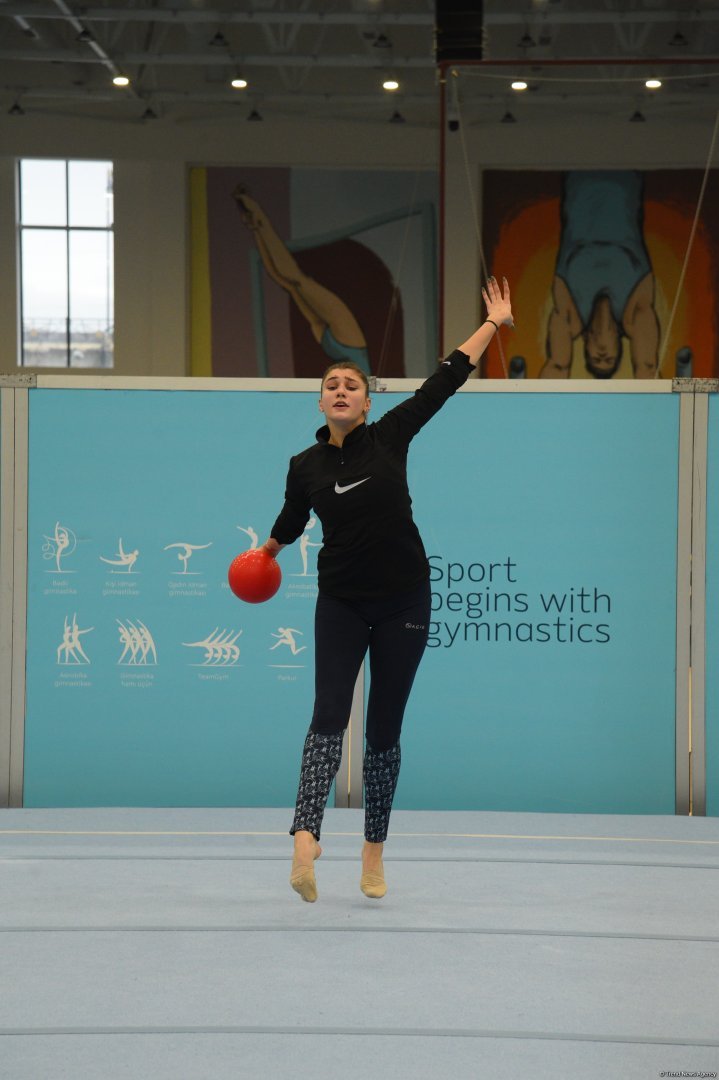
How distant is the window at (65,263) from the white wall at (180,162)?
0.86 ft

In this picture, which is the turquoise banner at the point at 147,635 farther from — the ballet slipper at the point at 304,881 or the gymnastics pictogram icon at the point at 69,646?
the ballet slipper at the point at 304,881

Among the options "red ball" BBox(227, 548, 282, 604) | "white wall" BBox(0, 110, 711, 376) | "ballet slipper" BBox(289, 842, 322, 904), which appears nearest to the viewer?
"ballet slipper" BBox(289, 842, 322, 904)

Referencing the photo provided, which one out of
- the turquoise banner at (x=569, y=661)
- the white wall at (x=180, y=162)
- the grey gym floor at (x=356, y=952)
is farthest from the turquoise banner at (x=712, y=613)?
the white wall at (x=180, y=162)

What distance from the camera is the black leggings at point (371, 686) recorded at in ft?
10.7

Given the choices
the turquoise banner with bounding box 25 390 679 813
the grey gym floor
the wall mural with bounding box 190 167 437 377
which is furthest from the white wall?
the grey gym floor

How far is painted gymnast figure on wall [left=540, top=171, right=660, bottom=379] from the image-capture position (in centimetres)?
1399

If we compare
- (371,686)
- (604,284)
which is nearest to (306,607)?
(371,686)

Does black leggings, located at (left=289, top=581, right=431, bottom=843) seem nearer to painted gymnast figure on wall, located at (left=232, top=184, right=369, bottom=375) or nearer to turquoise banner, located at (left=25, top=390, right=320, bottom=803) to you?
turquoise banner, located at (left=25, top=390, right=320, bottom=803)

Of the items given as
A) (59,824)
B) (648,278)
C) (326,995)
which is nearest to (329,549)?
(326,995)

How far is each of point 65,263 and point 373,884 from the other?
1296cm

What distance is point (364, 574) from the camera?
3.34 meters

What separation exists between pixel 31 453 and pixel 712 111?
11.6 meters

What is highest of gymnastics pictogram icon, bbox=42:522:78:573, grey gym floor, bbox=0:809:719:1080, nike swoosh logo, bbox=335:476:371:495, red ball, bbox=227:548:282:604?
nike swoosh logo, bbox=335:476:371:495

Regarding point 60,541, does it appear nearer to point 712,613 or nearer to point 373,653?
point 373,653
